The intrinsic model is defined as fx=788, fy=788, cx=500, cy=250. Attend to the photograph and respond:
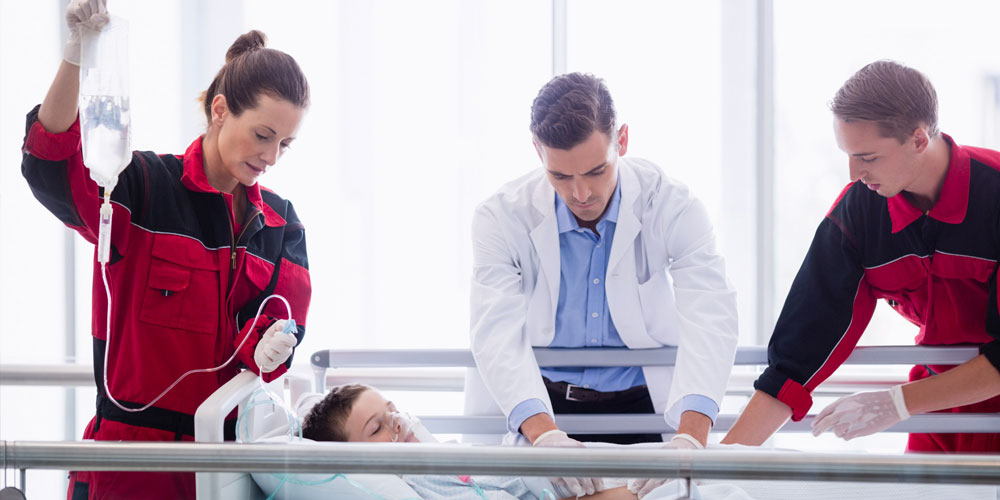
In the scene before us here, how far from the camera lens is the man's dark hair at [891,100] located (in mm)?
1575

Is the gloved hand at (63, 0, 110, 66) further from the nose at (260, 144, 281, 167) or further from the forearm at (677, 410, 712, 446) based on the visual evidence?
the forearm at (677, 410, 712, 446)

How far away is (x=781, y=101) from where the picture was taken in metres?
3.13

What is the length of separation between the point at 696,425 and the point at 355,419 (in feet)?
2.31

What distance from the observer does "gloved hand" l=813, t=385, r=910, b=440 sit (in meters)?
1.66

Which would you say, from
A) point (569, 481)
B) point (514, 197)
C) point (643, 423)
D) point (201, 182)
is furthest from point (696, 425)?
point (201, 182)

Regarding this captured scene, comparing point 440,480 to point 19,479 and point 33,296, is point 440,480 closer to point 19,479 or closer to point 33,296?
point 19,479

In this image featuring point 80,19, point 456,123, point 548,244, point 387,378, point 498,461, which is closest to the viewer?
point 498,461

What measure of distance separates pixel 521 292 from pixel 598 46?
5.42 ft

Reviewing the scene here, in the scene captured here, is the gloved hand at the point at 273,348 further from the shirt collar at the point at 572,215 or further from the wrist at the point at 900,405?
the wrist at the point at 900,405

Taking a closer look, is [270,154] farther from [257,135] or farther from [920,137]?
[920,137]

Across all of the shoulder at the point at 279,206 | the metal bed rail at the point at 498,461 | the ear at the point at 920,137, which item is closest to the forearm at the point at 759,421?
the ear at the point at 920,137

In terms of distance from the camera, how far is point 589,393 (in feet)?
6.08

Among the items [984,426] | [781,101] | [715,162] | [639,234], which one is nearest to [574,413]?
[639,234]

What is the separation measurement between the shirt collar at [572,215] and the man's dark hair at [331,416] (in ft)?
1.90
